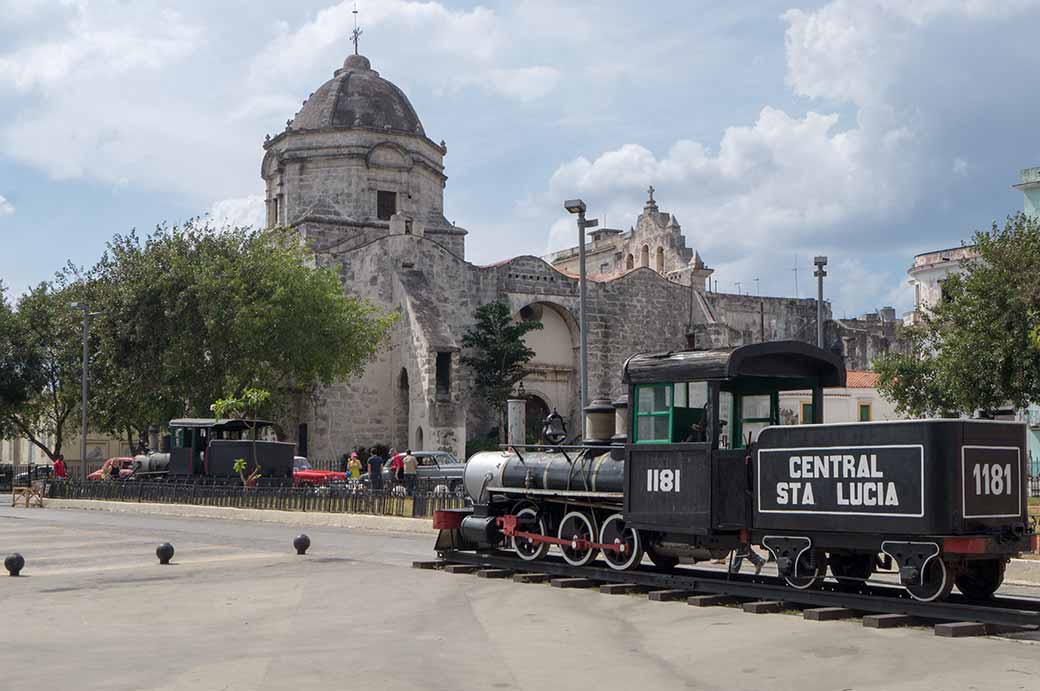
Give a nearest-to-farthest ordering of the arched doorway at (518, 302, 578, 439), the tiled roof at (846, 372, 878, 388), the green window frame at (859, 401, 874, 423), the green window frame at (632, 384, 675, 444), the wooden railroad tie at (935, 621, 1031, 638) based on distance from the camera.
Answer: the wooden railroad tie at (935, 621, 1031, 638) → the green window frame at (632, 384, 675, 444) → the tiled roof at (846, 372, 878, 388) → the green window frame at (859, 401, 874, 423) → the arched doorway at (518, 302, 578, 439)

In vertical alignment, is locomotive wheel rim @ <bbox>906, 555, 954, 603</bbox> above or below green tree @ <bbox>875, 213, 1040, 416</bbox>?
below

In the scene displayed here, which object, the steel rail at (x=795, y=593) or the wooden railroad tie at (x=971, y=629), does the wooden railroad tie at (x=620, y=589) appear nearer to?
the steel rail at (x=795, y=593)

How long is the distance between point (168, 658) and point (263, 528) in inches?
653

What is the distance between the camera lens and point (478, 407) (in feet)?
171

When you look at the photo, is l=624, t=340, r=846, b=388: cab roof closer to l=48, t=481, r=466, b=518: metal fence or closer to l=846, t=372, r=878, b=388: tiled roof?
l=48, t=481, r=466, b=518: metal fence

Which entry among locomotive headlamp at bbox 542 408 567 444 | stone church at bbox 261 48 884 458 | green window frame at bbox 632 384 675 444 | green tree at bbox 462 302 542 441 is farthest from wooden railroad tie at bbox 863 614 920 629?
green tree at bbox 462 302 542 441

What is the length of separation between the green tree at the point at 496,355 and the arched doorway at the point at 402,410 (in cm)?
292

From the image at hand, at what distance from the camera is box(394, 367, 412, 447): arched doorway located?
51.1m

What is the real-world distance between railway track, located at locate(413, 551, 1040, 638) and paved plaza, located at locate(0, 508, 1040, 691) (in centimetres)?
26

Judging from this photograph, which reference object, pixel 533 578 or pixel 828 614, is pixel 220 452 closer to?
pixel 533 578

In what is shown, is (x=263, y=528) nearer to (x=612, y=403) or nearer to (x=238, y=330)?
(x=612, y=403)

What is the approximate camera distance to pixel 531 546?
627 inches

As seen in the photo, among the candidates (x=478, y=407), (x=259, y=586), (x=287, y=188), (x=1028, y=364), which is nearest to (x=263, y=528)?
(x=259, y=586)

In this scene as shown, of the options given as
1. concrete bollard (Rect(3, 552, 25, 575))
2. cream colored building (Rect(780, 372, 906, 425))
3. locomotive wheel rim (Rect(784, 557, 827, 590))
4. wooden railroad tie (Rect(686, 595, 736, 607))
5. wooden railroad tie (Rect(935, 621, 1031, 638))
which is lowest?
concrete bollard (Rect(3, 552, 25, 575))
